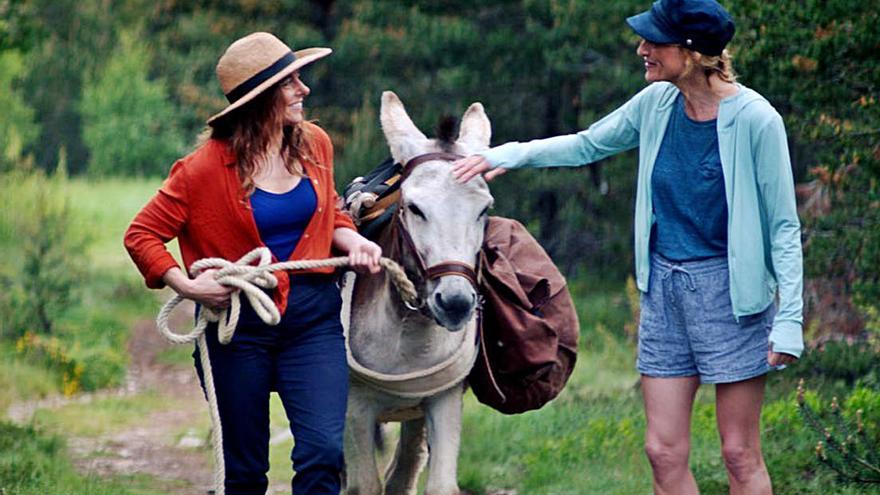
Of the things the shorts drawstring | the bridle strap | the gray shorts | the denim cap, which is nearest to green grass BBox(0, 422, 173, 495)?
the bridle strap

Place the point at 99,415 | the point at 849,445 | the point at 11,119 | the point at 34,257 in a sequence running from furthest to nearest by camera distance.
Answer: the point at 11,119
the point at 34,257
the point at 99,415
the point at 849,445

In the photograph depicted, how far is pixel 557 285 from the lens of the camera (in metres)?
6.48

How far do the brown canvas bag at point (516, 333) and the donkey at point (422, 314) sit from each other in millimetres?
160

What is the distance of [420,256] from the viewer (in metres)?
5.32

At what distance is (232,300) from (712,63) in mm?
1716

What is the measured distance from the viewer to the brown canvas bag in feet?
19.5

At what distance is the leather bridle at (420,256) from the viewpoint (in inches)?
204

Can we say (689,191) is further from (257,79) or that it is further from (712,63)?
(257,79)

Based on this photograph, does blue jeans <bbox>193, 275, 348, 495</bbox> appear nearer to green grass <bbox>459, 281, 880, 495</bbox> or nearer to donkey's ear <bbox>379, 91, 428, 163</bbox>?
donkey's ear <bbox>379, 91, 428, 163</bbox>

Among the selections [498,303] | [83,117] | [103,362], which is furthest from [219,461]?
[83,117]

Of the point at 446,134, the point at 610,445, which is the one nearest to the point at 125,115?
the point at 610,445

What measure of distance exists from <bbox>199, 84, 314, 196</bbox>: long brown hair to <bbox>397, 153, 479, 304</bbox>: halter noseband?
56 cm

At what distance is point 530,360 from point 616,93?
10.1 metres

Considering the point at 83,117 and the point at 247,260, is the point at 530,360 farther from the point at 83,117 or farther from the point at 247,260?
the point at 83,117
